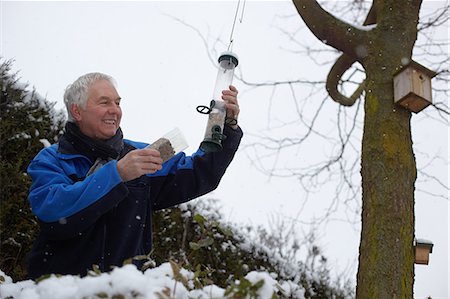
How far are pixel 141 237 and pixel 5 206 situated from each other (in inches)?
70.5

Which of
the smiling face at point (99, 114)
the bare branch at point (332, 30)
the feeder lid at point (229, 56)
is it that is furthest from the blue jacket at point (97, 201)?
the bare branch at point (332, 30)

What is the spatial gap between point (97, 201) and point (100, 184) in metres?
0.06

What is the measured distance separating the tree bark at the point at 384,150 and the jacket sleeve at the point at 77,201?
66.0 inches

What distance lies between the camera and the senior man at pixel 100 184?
1.81 meters

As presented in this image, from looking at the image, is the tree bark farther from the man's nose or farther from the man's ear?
the man's ear

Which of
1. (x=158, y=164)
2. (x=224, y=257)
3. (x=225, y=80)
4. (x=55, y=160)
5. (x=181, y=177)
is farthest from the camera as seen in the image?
(x=224, y=257)

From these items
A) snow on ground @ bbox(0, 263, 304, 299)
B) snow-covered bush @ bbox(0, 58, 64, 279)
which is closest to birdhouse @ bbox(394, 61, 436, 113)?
snow on ground @ bbox(0, 263, 304, 299)

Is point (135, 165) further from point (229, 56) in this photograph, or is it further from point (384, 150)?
point (384, 150)

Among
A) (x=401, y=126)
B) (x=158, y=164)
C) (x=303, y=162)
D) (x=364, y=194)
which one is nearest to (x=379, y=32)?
(x=401, y=126)

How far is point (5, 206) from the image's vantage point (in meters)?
3.43

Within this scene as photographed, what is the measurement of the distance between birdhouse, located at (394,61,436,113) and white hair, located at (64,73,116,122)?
6.26ft

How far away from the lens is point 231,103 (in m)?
2.34

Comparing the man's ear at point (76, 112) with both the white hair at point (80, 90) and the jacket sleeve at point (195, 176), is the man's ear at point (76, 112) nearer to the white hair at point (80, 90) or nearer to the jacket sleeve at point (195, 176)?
the white hair at point (80, 90)

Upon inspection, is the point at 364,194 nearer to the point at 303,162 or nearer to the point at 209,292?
the point at 209,292
